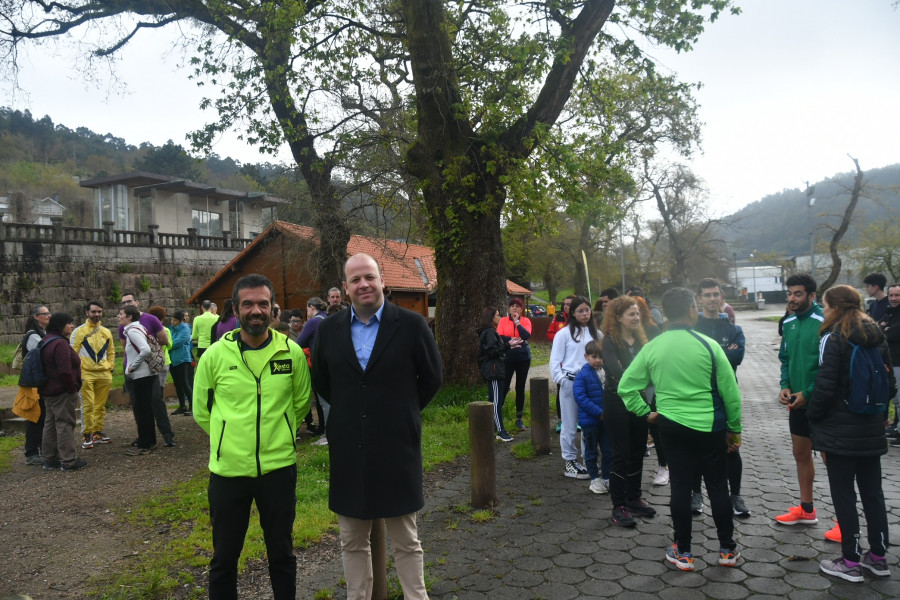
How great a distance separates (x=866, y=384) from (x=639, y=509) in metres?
2.15

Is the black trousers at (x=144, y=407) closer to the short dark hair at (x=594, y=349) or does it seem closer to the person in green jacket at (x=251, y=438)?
the person in green jacket at (x=251, y=438)

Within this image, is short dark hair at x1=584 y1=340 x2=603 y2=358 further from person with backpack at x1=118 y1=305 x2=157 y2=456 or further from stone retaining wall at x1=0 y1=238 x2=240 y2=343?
stone retaining wall at x1=0 y1=238 x2=240 y2=343

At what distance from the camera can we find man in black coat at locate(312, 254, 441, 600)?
3412 millimetres

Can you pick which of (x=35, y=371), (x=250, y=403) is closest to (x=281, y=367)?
(x=250, y=403)

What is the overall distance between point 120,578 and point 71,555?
89 cm

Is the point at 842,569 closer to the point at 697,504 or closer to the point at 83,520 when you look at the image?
the point at 697,504

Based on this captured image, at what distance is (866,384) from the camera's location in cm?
420

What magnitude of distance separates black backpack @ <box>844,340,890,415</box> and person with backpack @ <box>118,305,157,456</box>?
8035 millimetres

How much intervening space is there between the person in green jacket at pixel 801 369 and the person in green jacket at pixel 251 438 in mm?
3744

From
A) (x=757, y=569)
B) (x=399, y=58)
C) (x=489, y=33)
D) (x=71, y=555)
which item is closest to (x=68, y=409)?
(x=71, y=555)

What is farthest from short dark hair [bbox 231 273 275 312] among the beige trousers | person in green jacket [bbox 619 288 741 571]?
person in green jacket [bbox 619 288 741 571]

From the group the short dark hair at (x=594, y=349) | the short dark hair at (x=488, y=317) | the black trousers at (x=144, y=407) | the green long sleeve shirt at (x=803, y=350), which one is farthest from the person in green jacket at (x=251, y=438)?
the black trousers at (x=144, y=407)

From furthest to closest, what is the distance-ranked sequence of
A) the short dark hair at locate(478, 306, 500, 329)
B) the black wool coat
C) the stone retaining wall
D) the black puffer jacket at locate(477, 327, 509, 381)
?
the stone retaining wall < the short dark hair at locate(478, 306, 500, 329) < the black puffer jacket at locate(477, 327, 509, 381) < the black wool coat

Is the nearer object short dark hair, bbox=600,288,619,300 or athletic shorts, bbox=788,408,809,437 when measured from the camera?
athletic shorts, bbox=788,408,809,437
